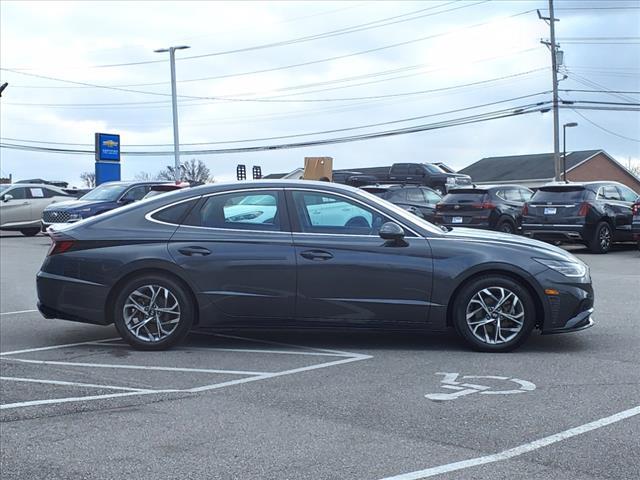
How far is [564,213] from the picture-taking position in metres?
18.1

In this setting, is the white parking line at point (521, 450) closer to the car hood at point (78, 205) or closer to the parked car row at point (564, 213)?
the parked car row at point (564, 213)

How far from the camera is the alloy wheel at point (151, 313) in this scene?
743 cm

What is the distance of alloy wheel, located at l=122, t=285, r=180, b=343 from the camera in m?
7.43

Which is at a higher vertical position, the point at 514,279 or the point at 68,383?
the point at 514,279

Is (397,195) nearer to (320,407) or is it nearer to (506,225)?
(506,225)

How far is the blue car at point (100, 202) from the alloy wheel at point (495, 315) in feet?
48.0

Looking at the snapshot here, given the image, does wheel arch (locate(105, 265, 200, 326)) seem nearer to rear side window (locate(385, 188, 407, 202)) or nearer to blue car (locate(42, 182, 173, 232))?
blue car (locate(42, 182, 173, 232))

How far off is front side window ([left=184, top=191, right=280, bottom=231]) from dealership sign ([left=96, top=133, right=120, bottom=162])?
26.6m

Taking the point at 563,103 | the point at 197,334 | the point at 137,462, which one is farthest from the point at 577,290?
the point at 563,103

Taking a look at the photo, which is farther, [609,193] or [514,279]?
[609,193]

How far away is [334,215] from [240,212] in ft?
2.85

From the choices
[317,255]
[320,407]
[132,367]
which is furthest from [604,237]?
[320,407]

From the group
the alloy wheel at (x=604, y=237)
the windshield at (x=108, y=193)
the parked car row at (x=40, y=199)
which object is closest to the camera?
the alloy wheel at (x=604, y=237)

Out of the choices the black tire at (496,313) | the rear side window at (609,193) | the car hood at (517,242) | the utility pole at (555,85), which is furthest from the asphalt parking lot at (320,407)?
the utility pole at (555,85)
